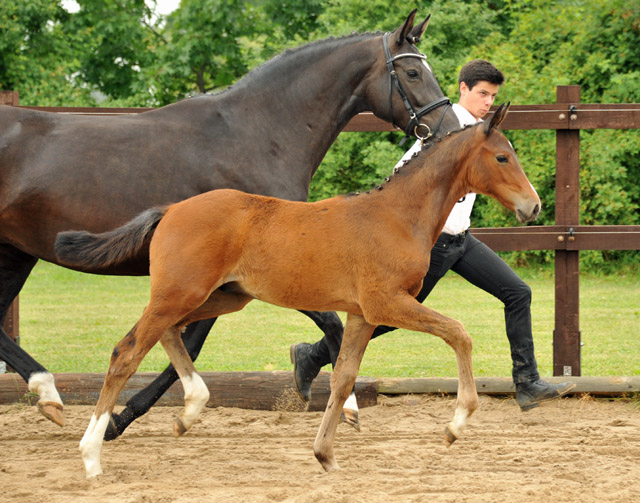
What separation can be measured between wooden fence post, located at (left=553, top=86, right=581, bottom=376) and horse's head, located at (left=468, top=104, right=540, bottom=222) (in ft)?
7.18

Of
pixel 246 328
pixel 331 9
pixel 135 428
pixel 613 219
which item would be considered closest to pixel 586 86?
pixel 613 219

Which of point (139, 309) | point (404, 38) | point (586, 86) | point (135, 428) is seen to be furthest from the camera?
point (586, 86)

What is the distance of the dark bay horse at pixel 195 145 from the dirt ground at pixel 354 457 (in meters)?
0.41

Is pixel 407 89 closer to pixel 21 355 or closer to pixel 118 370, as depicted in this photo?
pixel 118 370

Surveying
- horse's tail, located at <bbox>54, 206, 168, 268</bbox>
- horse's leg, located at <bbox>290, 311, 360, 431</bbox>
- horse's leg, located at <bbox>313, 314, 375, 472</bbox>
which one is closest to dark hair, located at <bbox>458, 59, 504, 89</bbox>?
horse's leg, located at <bbox>290, 311, 360, 431</bbox>

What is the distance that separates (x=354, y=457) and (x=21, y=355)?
188cm

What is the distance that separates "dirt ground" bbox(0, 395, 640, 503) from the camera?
12.0 feet

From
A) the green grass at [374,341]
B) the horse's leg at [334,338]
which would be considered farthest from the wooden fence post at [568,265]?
the horse's leg at [334,338]

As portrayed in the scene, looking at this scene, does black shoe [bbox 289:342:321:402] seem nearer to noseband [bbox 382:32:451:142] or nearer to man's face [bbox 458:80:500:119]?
noseband [bbox 382:32:451:142]

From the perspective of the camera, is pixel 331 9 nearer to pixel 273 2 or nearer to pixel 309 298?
pixel 273 2

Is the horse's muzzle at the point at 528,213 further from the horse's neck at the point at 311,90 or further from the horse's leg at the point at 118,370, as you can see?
the horse's leg at the point at 118,370

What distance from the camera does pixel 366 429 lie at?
4.96 metres

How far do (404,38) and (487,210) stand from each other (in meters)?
8.32

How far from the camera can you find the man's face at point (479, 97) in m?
4.82
